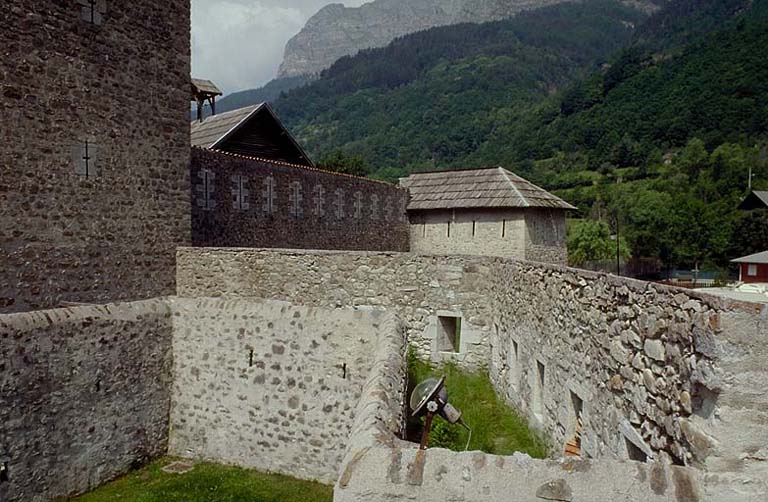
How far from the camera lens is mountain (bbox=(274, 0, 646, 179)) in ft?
357

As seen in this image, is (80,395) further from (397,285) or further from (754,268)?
(754,268)

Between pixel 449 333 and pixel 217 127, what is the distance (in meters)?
14.3

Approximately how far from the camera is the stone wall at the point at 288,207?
567 inches

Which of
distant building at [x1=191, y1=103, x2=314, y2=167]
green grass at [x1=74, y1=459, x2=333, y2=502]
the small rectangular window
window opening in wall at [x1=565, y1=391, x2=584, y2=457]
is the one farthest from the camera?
distant building at [x1=191, y1=103, x2=314, y2=167]

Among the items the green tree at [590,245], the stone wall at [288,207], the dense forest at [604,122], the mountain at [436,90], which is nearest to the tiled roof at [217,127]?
the stone wall at [288,207]

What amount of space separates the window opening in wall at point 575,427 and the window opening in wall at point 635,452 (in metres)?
1.08

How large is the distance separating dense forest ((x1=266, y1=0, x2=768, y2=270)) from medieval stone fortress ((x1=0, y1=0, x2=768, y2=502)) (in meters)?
34.0

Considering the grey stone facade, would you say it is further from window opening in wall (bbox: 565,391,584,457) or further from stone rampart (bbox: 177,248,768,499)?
window opening in wall (bbox: 565,391,584,457)

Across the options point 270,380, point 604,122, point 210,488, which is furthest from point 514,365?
point 604,122

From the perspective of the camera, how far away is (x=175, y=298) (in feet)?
32.9

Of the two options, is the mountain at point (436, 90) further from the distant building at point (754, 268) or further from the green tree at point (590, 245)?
the distant building at point (754, 268)

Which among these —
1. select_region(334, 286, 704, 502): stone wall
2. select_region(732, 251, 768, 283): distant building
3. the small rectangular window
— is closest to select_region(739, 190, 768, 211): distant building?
select_region(732, 251, 768, 283): distant building

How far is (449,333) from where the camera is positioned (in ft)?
35.4

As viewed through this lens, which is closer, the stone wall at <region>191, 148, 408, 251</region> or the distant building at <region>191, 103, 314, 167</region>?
the stone wall at <region>191, 148, 408, 251</region>
